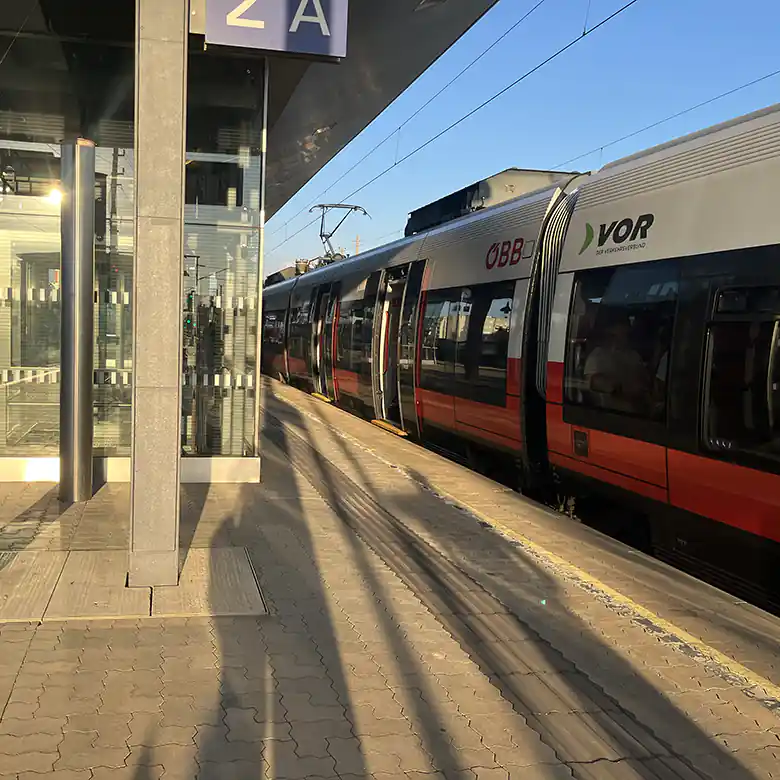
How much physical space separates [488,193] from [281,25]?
22.5 feet

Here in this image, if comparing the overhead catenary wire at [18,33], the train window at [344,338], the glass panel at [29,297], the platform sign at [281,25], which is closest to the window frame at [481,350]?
the platform sign at [281,25]

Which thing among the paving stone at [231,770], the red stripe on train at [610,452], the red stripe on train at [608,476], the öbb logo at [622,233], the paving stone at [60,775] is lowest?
the paving stone at [231,770]

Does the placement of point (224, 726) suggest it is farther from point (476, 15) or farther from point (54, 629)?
point (476, 15)

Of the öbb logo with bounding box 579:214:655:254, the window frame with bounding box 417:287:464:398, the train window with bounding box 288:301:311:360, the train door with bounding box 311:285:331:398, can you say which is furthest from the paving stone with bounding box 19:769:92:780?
the train window with bounding box 288:301:311:360

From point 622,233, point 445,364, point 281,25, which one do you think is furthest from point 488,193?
point 281,25

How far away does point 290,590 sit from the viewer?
16.1 feet

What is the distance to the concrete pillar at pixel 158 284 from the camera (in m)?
4.59

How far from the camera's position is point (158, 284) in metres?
4.70

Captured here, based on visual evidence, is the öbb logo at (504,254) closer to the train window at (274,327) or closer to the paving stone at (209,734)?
the paving stone at (209,734)

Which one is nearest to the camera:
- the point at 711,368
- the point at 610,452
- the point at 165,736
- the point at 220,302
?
the point at 165,736

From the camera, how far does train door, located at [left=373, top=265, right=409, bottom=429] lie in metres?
12.6

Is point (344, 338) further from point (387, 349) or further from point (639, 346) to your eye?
point (639, 346)

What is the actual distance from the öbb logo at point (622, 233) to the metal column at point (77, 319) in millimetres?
4246

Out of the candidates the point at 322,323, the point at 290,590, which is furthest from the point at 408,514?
the point at 322,323
